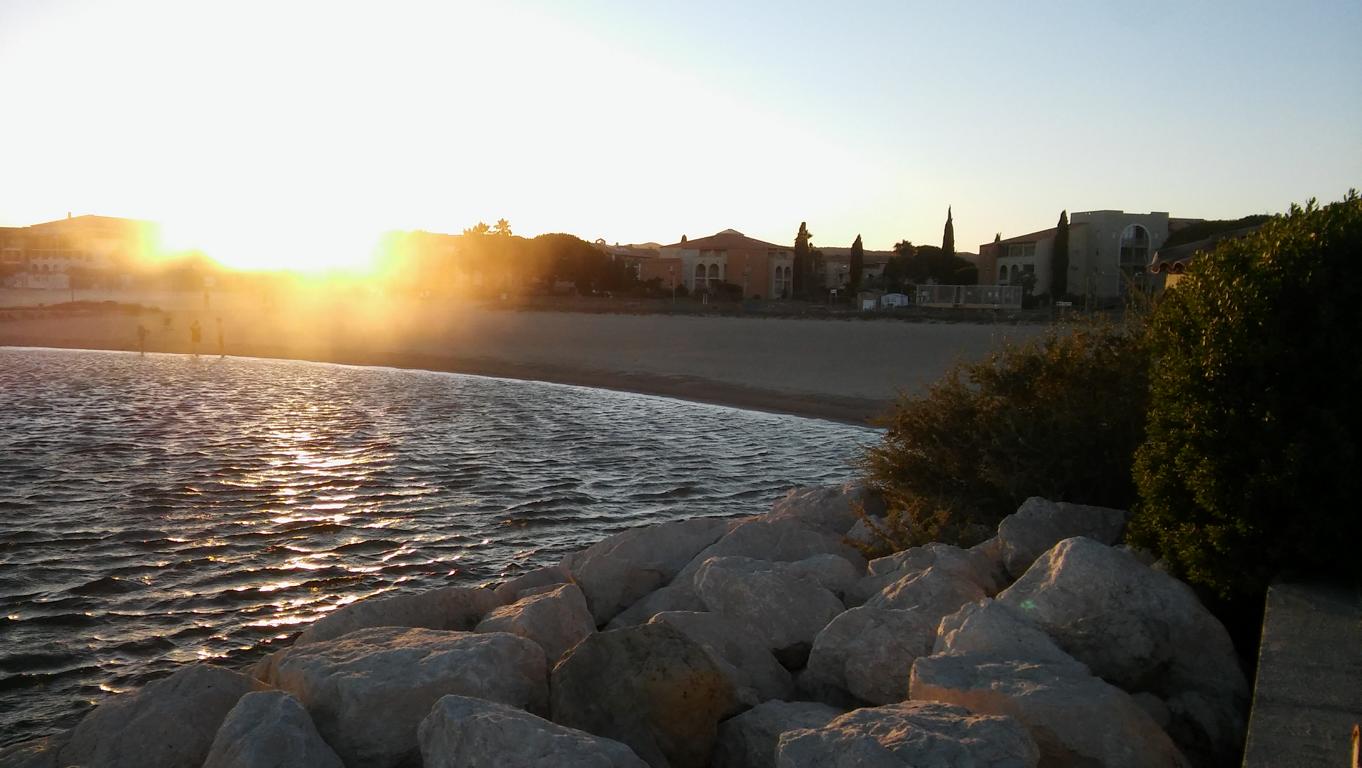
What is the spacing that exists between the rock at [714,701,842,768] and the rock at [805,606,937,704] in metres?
0.30

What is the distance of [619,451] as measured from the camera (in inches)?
722

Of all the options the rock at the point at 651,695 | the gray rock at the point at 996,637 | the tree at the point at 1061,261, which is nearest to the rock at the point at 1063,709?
the gray rock at the point at 996,637

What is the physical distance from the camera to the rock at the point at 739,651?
560cm

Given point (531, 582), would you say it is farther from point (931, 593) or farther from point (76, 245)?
point (76, 245)

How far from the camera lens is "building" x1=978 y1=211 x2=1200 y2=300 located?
58.1m

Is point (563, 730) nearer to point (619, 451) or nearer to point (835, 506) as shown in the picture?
point (835, 506)

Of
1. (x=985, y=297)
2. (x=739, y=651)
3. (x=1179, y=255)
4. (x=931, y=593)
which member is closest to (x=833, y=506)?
(x=931, y=593)

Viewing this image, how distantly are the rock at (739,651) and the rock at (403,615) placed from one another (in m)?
1.68

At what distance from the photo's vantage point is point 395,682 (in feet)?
16.4

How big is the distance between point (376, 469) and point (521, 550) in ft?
19.7

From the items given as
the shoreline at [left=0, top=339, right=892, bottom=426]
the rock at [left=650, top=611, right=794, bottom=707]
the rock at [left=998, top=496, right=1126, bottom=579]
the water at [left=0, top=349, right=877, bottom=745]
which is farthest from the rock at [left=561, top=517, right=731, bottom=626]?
the shoreline at [left=0, top=339, right=892, bottom=426]

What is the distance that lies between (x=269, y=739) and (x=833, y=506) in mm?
6562

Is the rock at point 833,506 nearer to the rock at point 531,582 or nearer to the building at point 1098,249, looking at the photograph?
the rock at point 531,582

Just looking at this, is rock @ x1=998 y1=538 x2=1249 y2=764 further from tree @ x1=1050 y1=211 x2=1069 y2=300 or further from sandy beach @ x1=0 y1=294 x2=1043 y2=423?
tree @ x1=1050 y1=211 x2=1069 y2=300
